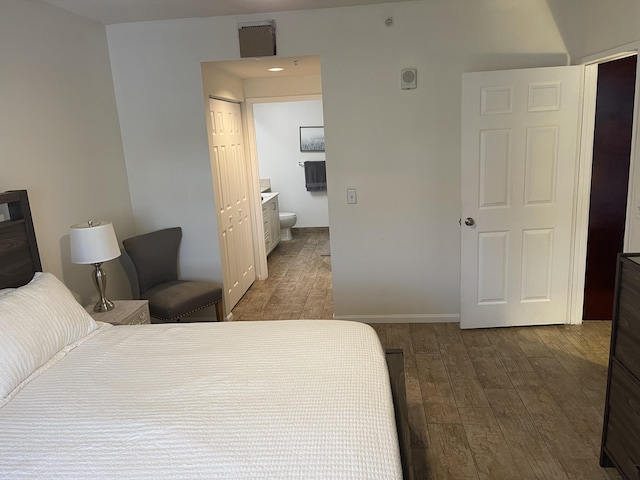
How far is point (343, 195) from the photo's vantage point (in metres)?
3.65

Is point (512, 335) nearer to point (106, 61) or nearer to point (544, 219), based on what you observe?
point (544, 219)

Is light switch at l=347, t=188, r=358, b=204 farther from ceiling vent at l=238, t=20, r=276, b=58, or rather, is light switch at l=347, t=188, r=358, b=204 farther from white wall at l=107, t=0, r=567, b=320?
ceiling vent at l=238, t=20, r=276, b=58

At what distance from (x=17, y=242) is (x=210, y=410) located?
156 centimetres

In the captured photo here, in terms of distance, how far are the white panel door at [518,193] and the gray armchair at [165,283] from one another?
201 centimetres

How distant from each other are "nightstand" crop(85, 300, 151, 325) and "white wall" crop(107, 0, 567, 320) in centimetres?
94

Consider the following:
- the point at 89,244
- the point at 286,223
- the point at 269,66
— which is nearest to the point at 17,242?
the point at 89,244

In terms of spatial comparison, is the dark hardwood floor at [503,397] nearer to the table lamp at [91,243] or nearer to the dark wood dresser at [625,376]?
the dark wood dresser at [625,376]

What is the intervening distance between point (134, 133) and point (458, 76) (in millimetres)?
2544

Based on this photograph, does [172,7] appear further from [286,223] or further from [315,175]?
[315,175]

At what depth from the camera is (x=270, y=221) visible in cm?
642

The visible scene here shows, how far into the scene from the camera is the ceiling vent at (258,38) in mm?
3361

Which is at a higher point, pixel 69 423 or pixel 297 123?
pixel 297 123

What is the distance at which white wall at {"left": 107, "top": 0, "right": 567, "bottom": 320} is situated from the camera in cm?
330

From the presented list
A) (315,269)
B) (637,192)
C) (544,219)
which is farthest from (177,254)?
(637,192)
